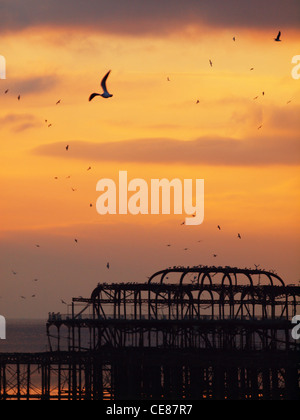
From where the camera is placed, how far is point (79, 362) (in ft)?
298

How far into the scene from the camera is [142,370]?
94.0m

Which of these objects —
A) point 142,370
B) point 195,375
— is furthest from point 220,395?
point 142,370
